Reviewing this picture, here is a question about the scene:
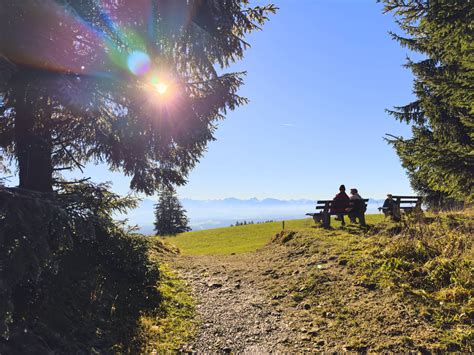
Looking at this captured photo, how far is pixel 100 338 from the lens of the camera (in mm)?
5508

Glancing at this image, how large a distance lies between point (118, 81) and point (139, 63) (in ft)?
2.35

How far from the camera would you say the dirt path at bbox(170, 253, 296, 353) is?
591 cm

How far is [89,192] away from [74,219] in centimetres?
269

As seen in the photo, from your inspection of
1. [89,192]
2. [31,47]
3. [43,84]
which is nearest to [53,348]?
[89,192]

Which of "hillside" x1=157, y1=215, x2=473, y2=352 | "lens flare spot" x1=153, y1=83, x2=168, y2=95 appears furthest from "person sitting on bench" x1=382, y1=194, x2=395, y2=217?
"lens flare spot" x1=153, y1=83, x2=168, y2=95

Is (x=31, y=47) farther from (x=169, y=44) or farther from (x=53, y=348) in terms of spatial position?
(x=53, y=348)

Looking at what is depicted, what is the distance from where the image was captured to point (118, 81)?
7004mm

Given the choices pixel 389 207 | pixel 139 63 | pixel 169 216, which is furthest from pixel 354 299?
pixel 169 216

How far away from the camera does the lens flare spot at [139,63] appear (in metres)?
7.21

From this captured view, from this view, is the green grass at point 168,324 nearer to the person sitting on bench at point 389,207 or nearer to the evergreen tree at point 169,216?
the person sitting on bench at point 389,207

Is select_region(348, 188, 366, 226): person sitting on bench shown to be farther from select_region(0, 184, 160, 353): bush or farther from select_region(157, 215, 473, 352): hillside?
select_region(0, 184, 160, 353): bush

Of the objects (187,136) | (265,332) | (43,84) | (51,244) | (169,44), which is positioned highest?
(169,44)

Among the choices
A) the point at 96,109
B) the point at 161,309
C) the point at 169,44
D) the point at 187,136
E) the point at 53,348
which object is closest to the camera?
the point at 53,348

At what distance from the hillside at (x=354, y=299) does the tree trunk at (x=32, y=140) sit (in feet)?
16.3
